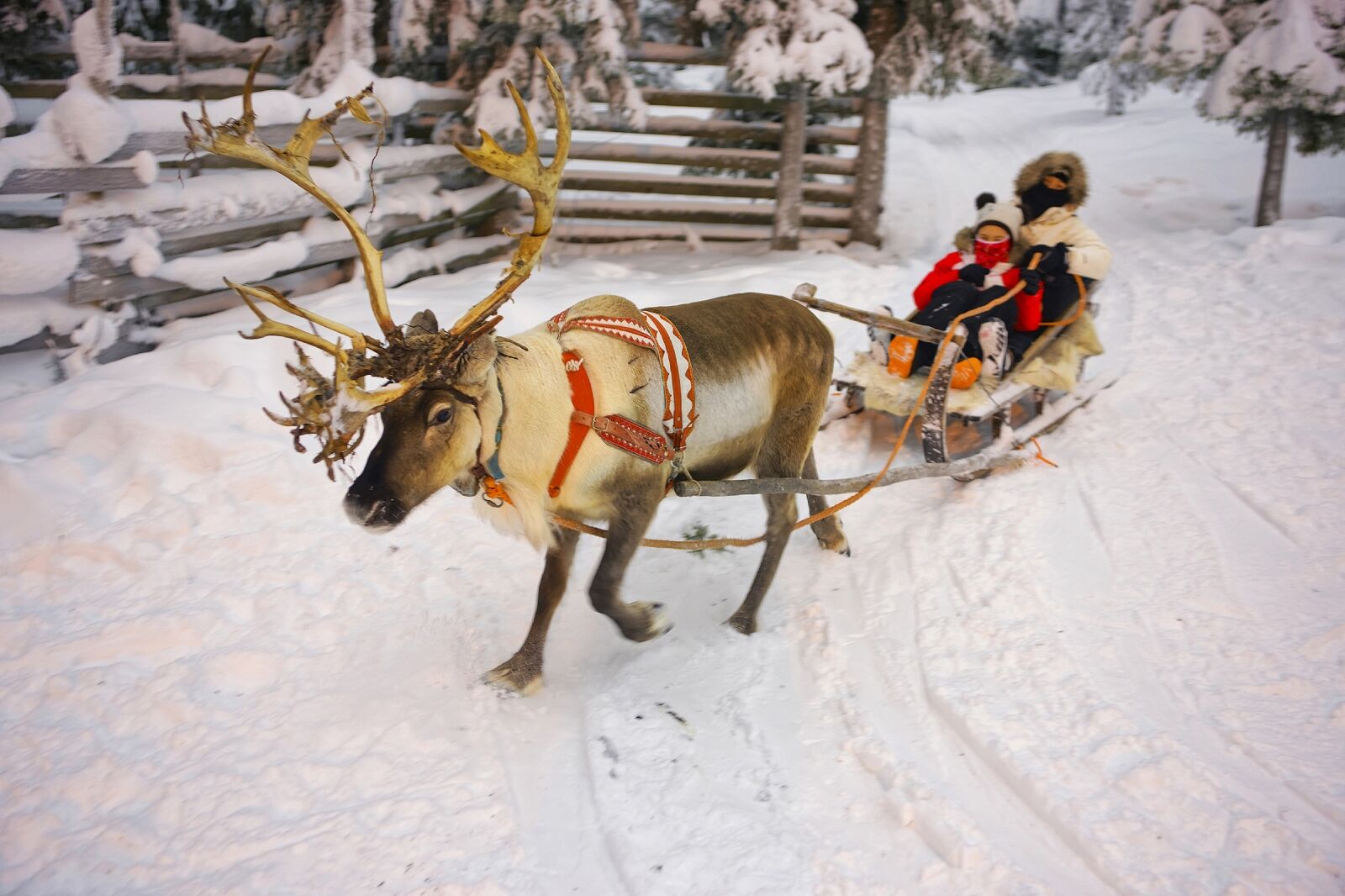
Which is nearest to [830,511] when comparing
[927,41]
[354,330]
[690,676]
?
[690,676]

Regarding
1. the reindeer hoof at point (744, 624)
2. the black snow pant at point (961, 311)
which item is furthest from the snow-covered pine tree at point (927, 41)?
the reindeer hoof at point (744, 624)

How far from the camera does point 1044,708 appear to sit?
10.7ft

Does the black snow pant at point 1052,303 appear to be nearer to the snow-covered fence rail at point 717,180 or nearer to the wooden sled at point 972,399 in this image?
the wooden sled at point 972,399

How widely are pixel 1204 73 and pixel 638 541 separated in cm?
998

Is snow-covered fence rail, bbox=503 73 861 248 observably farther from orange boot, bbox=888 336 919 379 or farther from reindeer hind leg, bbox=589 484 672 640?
reindeer hind leg, bbox=589 484 672 640

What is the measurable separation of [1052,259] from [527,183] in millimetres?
3637

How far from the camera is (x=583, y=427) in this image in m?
3.15

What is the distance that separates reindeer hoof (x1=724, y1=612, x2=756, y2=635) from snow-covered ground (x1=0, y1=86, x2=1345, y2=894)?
6 centimetres

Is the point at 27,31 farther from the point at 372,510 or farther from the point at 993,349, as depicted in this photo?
the point at 993,349

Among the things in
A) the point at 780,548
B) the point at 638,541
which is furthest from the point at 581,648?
the point at 780,548

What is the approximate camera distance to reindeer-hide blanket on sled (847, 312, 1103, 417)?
16.3 feet

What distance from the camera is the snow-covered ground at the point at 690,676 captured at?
2.70m

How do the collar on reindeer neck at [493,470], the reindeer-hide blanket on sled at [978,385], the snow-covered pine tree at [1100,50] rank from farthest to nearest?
the snow-covered pine tree at [1100,50]
the reindeer-hide blanket on sled at [978,385]
the collar on reindeer neck at [493,470]

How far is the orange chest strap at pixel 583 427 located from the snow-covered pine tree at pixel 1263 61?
8818 millimetres
